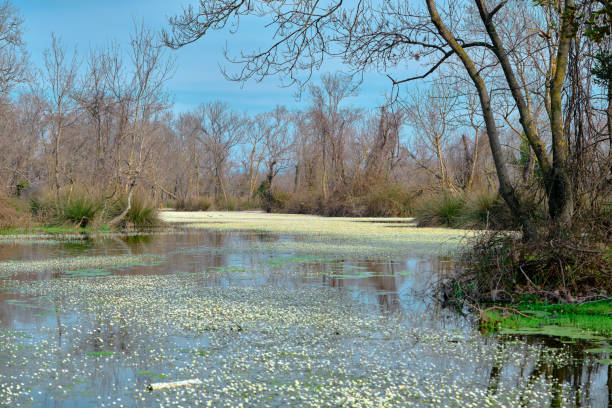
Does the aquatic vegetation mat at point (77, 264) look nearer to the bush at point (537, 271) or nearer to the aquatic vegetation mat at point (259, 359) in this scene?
the aquatic vegetation mat at point (259, 359)

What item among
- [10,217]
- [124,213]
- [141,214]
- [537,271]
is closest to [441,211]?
[141,214]

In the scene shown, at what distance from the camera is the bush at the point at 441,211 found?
2056 centimetres

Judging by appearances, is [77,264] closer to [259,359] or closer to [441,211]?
[259,359]

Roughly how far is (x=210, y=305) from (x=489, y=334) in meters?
2.86

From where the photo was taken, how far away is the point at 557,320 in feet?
17.9

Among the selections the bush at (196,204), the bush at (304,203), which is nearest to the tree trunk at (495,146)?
the bush at (304,203)

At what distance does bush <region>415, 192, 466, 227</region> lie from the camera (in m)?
20.6

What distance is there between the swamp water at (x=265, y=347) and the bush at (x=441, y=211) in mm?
12427

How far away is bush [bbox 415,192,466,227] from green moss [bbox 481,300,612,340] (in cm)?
1413

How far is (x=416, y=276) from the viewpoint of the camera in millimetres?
8586

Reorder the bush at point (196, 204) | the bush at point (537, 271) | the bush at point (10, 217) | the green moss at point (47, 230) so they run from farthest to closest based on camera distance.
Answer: the bush at point (196, 204) → the bush at point (10, 217) → the green moss at point (47, 230) → the bush at point (537, 271)

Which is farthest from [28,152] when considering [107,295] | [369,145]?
[107,295]

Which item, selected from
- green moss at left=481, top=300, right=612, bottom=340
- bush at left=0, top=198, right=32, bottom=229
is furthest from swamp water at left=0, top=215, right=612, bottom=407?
bush at left=0, top=198, right=32, bottom=229

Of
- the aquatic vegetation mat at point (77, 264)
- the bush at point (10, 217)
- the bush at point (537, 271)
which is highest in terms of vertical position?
the bush at point (10, 217)
